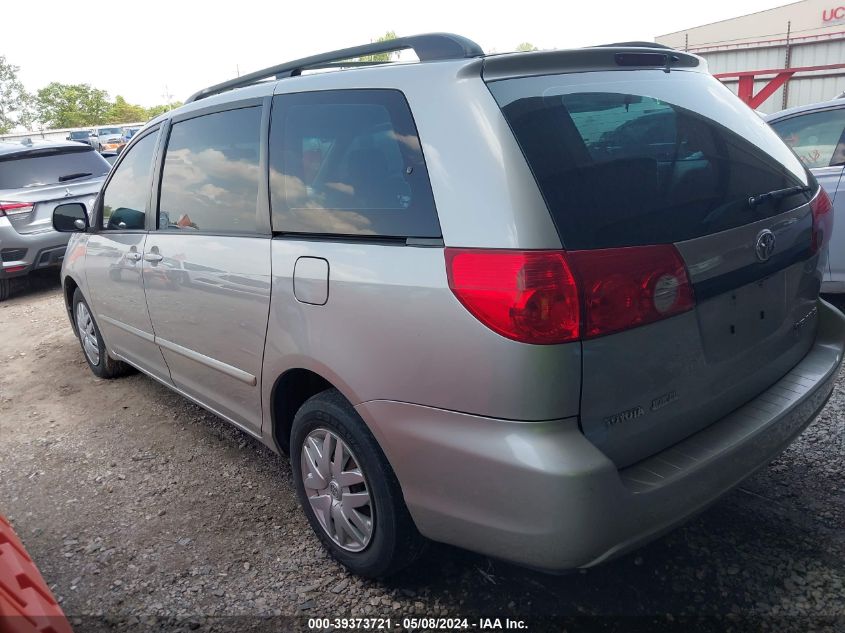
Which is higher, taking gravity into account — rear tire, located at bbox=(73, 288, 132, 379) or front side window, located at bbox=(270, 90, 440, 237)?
front side window, located at bbox=(270, 90, 440, 237)

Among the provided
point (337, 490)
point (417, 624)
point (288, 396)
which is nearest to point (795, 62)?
point (288, 396)

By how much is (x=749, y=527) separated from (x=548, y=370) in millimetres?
1394

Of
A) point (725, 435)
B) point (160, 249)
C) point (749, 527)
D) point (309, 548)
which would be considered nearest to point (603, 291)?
point (725, 435)

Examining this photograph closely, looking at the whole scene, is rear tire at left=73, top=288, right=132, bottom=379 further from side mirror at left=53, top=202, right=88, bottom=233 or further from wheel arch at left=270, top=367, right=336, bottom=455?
wheel arch at left=270, top=367, right=336, bottom=455

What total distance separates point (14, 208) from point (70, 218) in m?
4.12

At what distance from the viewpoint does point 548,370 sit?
175 centimetres

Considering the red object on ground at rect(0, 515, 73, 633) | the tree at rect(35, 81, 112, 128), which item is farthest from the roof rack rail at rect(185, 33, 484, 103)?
the tree at rect(35, 81, 112, 128)

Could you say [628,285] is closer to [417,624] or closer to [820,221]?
[820,221]

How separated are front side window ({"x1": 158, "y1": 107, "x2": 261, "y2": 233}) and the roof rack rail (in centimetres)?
25

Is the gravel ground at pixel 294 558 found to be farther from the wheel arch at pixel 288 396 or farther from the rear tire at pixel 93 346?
the rear tire at pixel 93 346

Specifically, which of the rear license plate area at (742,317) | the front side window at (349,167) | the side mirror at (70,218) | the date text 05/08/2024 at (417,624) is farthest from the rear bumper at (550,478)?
the side mirror at (70,218)

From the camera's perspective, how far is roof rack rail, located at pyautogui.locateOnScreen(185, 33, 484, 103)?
214 cm

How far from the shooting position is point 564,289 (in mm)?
1764

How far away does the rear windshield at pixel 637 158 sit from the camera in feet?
6.06
